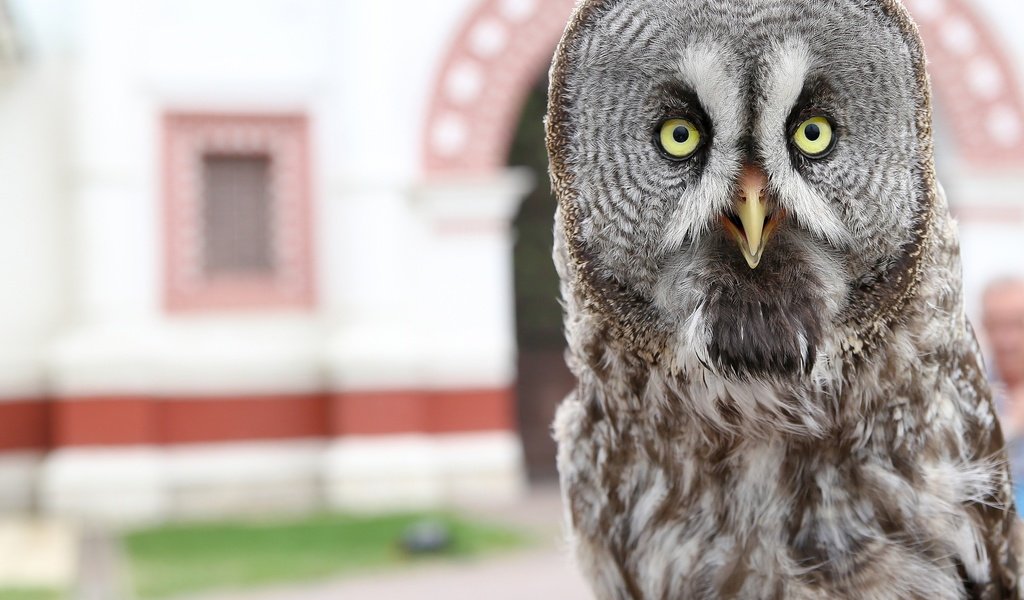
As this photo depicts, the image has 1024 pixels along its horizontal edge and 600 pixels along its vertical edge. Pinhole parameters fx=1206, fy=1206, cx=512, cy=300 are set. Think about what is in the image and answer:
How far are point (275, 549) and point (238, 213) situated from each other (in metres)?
2.83

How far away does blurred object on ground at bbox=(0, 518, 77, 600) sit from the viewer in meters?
6.26

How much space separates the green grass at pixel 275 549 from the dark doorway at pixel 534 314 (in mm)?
3495

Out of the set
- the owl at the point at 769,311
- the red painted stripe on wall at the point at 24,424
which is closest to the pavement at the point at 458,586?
the red painted stripe on wall at the point at 24,424

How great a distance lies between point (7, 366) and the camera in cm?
862

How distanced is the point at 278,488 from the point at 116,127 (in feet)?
9.34

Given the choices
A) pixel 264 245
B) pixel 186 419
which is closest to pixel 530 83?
pixel 264 245

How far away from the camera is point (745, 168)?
1.52m

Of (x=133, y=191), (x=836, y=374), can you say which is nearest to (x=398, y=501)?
(x=133, y=191)

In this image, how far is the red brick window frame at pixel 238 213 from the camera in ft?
28.7

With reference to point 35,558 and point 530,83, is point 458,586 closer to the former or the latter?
point 35,558

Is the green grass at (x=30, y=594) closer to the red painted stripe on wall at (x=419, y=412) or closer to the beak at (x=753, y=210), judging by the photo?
the red painted stripe on wall at (x=419, y=412)

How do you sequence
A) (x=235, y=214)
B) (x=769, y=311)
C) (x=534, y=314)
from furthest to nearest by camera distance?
(x=534, y=314) < (x=235, y=214) < (x=769, y=311)

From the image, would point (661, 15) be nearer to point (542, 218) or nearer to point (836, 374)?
point (836, 374)

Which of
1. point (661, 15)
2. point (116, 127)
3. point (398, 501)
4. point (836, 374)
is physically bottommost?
point (398, 501)
